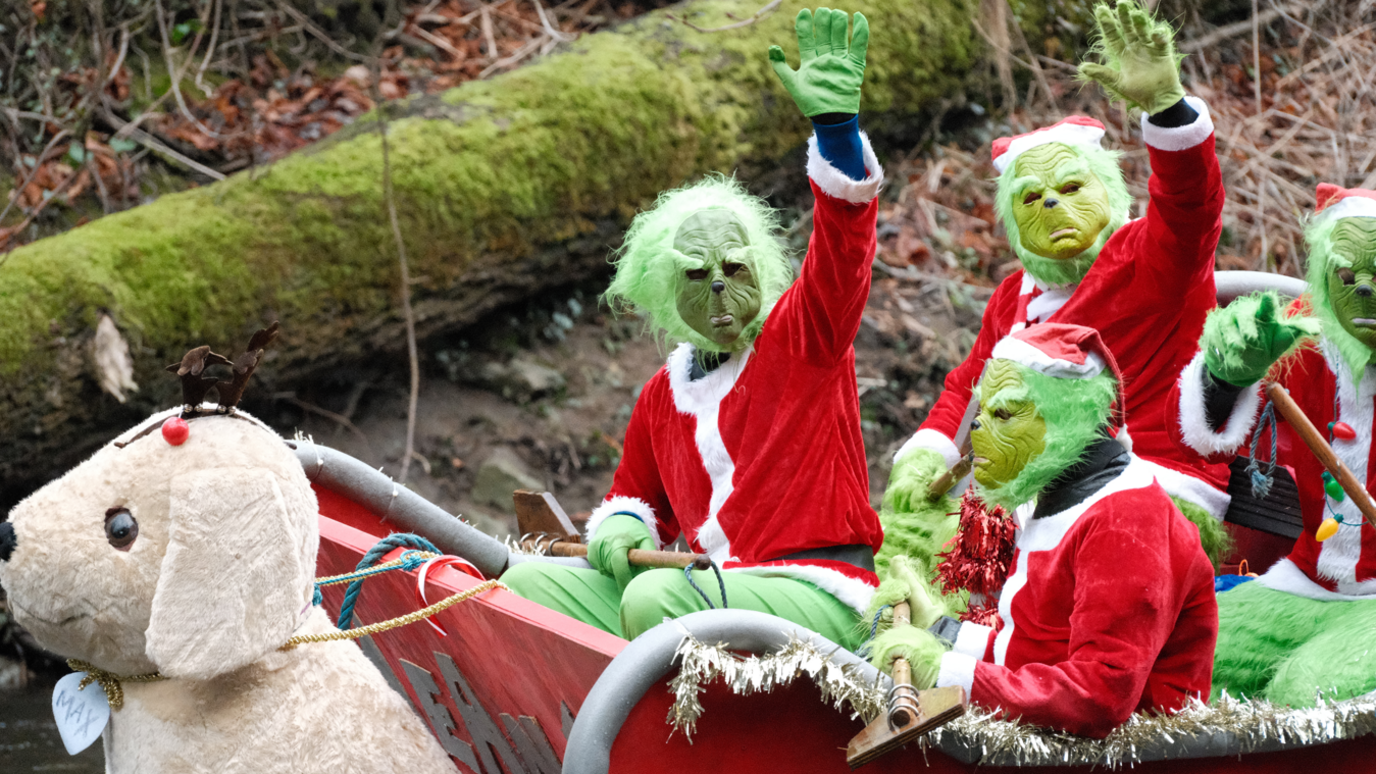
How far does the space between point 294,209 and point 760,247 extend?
2.50m

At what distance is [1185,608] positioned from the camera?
6.73 ft

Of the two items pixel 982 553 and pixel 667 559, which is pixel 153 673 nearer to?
pixel 667 559

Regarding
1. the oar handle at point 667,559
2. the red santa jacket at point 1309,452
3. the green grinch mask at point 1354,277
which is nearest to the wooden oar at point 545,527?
the oar handle at point 667,559

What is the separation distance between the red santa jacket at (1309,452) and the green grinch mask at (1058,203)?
0.49 meters

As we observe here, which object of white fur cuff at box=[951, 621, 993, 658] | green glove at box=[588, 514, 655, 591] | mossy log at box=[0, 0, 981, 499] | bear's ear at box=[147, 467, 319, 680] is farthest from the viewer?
mossy log at box=[0, 0, 981, 499]

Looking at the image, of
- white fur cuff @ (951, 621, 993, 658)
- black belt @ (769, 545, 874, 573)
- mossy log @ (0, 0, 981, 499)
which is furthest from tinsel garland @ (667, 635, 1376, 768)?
mossy log @ (0, 0, 981, 499)

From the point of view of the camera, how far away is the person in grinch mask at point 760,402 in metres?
2.32

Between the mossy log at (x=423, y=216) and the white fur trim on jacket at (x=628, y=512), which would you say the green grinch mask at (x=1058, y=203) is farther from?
the mossy log at (x=423, y=216)

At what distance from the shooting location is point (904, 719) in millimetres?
1825

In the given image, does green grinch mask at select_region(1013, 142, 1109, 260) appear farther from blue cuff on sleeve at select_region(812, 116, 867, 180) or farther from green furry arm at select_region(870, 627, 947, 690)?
green furry arm at select_region(870, 627, 947, 690)

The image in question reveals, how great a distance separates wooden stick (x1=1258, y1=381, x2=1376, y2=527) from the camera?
7.17 ft

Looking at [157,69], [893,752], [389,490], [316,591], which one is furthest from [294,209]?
[893,752]

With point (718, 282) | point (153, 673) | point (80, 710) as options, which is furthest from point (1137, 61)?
point (80, 710)

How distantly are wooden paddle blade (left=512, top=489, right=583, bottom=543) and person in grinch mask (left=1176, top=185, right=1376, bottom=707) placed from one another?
151 centimetres
